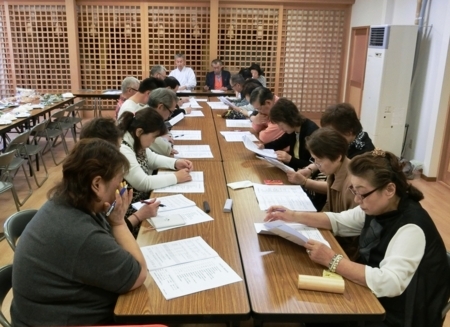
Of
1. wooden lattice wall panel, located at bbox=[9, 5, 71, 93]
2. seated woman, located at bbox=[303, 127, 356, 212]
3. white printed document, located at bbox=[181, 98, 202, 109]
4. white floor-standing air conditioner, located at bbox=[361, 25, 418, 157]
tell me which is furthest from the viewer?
wooden lattice wall panel, located at bbox=[9, 5, 71, 93]

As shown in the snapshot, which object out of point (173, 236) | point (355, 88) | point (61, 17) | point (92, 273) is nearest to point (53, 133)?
point (61, 17)

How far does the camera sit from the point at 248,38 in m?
8.40

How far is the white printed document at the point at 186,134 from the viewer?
3.90m

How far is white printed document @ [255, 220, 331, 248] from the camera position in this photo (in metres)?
1.78

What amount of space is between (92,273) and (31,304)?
24 centimetres

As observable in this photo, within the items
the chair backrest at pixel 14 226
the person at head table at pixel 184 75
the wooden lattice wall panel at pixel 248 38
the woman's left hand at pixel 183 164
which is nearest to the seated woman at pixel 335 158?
the woman's left hand at pixel 183 164

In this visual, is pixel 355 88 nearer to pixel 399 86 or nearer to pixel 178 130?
pixel 399 86

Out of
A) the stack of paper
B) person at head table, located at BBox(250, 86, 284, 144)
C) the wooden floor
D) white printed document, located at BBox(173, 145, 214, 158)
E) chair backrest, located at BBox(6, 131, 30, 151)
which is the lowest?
the wooden floor

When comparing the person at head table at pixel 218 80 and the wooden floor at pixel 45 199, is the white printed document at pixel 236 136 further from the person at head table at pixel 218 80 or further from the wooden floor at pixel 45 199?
the person at head table at pixel 218 80

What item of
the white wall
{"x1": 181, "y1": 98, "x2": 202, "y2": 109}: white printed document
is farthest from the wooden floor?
{"x1": 181, "y1": 98, "x2": 202, "y2": 109}: white printed document

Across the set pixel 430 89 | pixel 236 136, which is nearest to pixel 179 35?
pixel 430 89

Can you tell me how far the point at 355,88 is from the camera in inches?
303

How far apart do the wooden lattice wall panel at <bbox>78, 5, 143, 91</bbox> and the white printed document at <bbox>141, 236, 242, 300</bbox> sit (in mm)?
7190

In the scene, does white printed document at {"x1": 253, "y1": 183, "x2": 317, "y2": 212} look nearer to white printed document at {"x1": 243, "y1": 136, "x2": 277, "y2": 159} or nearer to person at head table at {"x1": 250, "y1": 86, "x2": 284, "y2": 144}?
white printed document at {"x1": 243, "y1": 136, "x2": 277, "y2": 159}
